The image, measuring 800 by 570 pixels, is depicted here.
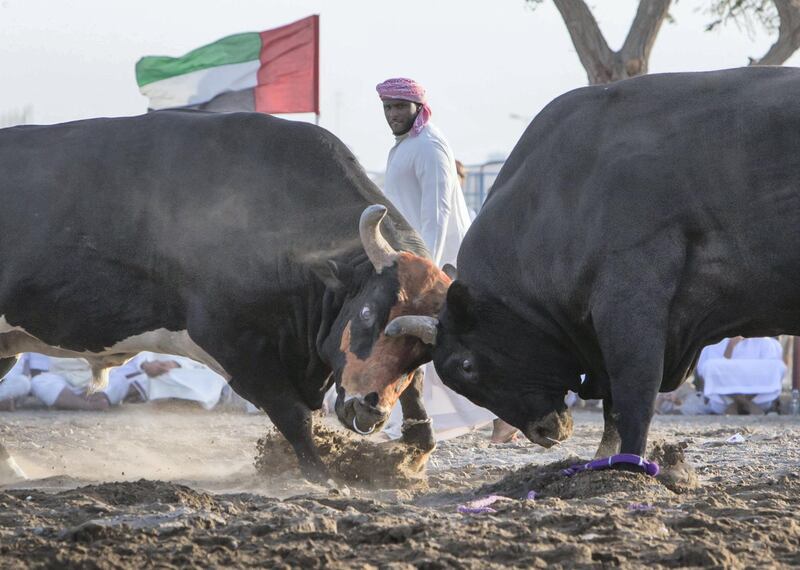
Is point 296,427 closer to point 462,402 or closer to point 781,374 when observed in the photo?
point 462,402

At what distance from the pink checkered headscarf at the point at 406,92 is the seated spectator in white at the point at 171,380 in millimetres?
4593

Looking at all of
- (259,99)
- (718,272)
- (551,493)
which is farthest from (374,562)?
(259,99)

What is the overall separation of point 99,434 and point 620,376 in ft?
17.1

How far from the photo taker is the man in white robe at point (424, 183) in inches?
320

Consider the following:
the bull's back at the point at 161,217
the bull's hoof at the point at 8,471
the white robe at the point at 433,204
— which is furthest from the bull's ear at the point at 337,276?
the bull's hoof at the point at 8,471

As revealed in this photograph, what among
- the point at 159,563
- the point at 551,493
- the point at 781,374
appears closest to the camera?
the point at 159,563

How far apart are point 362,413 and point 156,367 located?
6.50 m

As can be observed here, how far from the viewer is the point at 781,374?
1257cm

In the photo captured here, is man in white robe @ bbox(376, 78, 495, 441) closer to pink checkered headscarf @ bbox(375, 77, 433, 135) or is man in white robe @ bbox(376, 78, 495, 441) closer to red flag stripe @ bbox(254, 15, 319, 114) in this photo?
pink checkered headscarf @ bbox(375, 77, 433, 135)

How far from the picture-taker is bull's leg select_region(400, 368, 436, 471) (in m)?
6.98

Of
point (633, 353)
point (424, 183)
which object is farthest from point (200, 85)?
point (633, 353)

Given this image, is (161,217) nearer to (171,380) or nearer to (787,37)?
(171,380)

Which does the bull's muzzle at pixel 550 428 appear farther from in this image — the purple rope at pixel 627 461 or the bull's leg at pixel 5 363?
the bull's leg at pixel 5 363

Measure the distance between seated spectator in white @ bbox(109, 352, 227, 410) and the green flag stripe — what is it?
2.58 m
